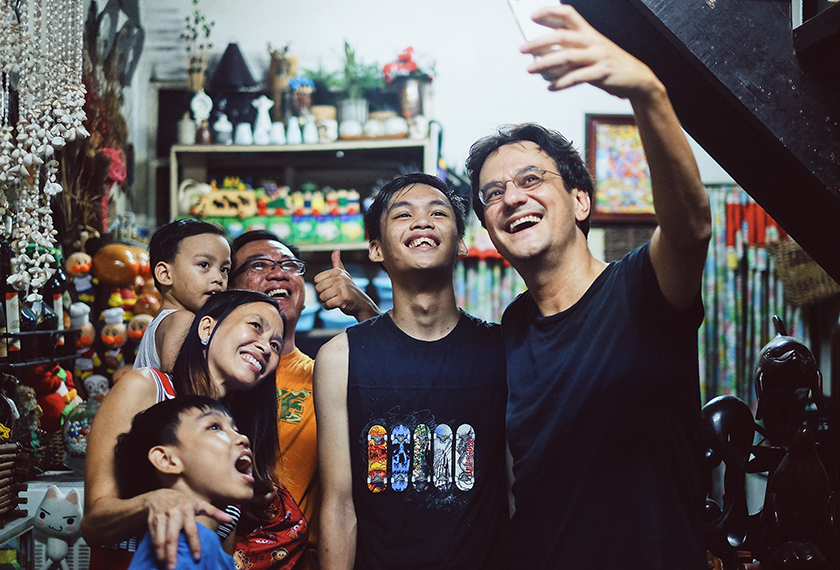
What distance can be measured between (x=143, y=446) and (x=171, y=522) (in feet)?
0.62

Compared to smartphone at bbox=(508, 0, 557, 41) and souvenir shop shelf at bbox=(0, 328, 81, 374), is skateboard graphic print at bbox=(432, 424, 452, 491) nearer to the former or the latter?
smartphone at bbox=(508, 0, 557, 41)

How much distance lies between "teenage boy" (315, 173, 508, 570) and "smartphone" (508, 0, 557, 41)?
745mm

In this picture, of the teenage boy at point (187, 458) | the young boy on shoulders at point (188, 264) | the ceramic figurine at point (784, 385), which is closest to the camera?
the teenage boy at point (187, 458)

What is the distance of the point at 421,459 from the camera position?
151 cm

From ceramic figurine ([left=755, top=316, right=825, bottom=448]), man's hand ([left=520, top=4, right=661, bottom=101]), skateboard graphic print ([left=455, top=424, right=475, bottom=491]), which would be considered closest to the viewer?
man's hand ([left=520, top=4, right=661, bottom=101])

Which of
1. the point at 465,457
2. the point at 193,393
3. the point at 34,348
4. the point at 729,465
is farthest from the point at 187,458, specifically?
the point at 34,348

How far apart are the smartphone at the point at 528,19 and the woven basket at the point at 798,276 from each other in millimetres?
3577

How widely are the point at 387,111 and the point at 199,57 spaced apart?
4.76 ft

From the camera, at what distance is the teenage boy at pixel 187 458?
46.2 inches

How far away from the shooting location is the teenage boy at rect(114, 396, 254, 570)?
3.85 ft

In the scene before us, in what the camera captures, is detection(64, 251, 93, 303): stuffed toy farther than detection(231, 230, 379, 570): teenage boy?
Yes

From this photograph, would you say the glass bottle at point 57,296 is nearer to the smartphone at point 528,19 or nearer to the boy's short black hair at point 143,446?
the boy's short black hair at point 143,446

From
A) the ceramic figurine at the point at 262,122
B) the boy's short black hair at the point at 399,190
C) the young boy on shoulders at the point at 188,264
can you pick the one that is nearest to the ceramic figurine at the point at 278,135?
the ceramic figurine at the point at 262,122

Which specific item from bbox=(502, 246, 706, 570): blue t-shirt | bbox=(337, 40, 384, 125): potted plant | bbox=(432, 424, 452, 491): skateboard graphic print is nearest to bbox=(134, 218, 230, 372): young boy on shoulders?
bbox=(432, 424, 452, 491): skateboard graphic print
